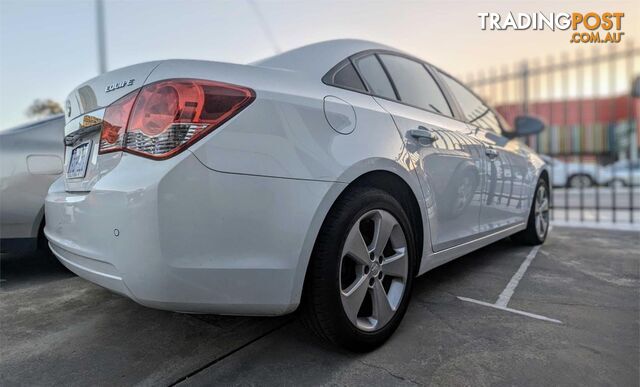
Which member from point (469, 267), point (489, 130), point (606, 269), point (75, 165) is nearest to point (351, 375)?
point (75, 165)

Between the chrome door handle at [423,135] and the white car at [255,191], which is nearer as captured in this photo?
the white car at [255,191]

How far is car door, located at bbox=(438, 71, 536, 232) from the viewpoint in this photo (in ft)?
9.49

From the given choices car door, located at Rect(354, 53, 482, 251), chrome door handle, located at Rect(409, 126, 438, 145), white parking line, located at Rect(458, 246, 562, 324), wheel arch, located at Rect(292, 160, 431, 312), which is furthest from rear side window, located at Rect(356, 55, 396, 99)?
white parking line, located at Rect(458, 246, 562, 324)

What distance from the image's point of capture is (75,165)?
5.78 feet

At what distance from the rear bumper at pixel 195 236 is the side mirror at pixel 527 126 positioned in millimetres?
3181

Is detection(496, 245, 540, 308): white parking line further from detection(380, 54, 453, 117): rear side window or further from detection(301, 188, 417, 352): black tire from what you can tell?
detection(380, 54, 453, 117): rear side window

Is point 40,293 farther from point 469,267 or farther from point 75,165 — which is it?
point 469,267

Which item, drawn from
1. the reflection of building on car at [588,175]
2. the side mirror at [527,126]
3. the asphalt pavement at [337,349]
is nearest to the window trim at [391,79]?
the asphalt pavement at [337,349]

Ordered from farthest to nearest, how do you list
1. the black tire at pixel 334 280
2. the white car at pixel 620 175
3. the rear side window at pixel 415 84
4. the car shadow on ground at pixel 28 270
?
the white car at pixel 620 175, the car shadow on ground at pixel 28 270, the rear side window at pixel 415 84, the black tire at pixel 334 280

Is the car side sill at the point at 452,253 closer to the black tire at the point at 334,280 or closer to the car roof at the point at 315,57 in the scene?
the black tire at the point at 334,280

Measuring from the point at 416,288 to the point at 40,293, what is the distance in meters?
2.56

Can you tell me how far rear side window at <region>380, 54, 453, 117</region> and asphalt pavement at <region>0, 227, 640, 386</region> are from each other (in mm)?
1252

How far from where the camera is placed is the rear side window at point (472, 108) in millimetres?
3062

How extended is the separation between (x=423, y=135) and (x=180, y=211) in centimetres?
142
